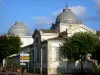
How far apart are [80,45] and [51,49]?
8.43 meters

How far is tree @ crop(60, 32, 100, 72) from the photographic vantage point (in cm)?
6556

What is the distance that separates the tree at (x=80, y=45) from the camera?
6556 centimetres

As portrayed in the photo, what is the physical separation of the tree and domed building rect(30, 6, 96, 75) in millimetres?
3851

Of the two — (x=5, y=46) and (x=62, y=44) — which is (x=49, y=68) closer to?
(x=62, y=44)

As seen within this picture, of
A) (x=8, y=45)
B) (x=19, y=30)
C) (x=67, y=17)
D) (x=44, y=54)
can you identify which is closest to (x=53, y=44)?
(x=44, y=54)

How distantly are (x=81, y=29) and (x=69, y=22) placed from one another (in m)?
17.8

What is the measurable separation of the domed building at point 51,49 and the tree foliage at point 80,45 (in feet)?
13.8

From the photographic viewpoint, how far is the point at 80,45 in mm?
66188

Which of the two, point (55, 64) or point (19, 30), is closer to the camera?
point (55, 64)

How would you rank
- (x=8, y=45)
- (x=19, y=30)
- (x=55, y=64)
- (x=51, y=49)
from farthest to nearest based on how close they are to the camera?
1. (x=19, y=30)
2. (x=8, y=45)
3. (x=55, y=64)
4. (x=51, y=49)

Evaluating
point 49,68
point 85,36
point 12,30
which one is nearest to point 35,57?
point 49,68

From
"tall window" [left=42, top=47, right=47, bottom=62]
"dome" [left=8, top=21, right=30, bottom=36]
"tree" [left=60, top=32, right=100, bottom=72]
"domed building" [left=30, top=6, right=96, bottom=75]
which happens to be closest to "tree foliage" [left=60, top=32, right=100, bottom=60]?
"tree" [left=60, top=32, right=100, bottom=72]

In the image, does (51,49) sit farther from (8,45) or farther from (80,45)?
(8,45)

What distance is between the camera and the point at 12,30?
126 meters
